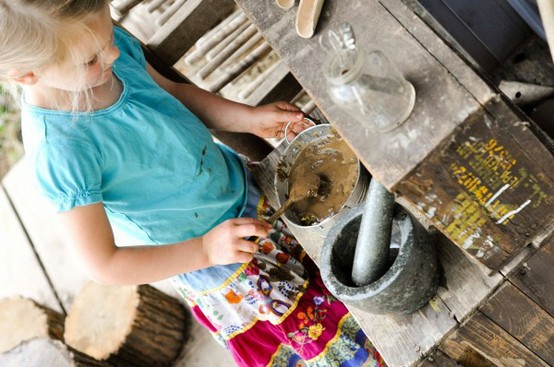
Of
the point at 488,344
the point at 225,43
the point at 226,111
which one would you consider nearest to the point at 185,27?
the point at 226,111

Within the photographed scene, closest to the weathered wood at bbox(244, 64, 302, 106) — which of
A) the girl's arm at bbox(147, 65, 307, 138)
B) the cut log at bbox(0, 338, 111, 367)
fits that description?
the girl's arm at bbox(147, 65, 307, 138)

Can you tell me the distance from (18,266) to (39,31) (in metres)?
2.72

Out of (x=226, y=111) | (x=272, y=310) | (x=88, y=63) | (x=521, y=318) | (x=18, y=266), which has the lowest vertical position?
(x=18, y=266)

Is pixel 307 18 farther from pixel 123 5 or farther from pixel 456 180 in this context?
pixel 123 5

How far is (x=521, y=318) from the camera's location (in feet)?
4.25

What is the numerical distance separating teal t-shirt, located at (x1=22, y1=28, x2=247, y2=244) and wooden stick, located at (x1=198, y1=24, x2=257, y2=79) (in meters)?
0.78

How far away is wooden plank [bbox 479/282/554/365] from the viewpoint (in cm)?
126

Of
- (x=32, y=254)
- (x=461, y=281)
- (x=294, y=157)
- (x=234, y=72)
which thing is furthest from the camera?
(x=32, y=254)

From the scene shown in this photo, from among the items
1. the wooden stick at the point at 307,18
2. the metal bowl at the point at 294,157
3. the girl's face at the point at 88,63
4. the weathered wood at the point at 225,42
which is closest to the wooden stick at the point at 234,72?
the weathered wood at the point at 225,42

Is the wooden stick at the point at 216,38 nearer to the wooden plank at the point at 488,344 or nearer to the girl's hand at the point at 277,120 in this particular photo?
the girl's hand at the point at 277,120

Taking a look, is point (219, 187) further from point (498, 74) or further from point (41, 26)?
point (498, 74)

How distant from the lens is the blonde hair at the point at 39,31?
1.21 metres

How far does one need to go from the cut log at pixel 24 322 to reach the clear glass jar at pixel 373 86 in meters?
2.21

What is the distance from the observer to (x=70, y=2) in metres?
1.23
